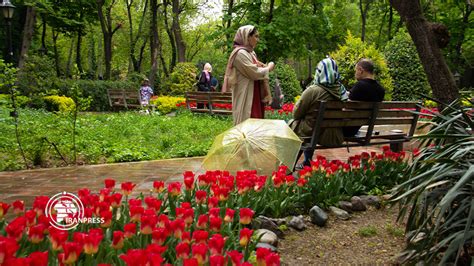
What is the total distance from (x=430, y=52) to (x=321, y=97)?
138cm

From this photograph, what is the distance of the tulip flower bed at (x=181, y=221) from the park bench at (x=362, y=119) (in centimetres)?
74

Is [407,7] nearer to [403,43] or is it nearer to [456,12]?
[403,43]

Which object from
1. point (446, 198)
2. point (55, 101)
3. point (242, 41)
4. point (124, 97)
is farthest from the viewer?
point (124, 97)

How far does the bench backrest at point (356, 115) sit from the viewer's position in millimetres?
5113

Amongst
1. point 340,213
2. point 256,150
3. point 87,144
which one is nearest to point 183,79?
point 87,144

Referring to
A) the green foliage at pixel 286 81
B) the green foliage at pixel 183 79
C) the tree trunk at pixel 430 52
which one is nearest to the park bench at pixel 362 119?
the tree trunk at pixel 430 52

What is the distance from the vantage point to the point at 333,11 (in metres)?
32.7

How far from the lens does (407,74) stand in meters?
16.3

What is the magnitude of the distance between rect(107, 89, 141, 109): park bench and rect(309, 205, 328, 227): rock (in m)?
15.1

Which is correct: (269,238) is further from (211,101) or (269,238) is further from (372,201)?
(211,101)

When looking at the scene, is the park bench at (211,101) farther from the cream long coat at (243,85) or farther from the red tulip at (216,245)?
the red tulip at (216,245)

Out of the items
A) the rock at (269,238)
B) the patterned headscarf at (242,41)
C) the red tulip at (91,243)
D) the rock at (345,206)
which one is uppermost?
the patterned headscarf at (242,41)

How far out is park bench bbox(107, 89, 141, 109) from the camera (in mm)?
18125

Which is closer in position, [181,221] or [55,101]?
[181,221]
